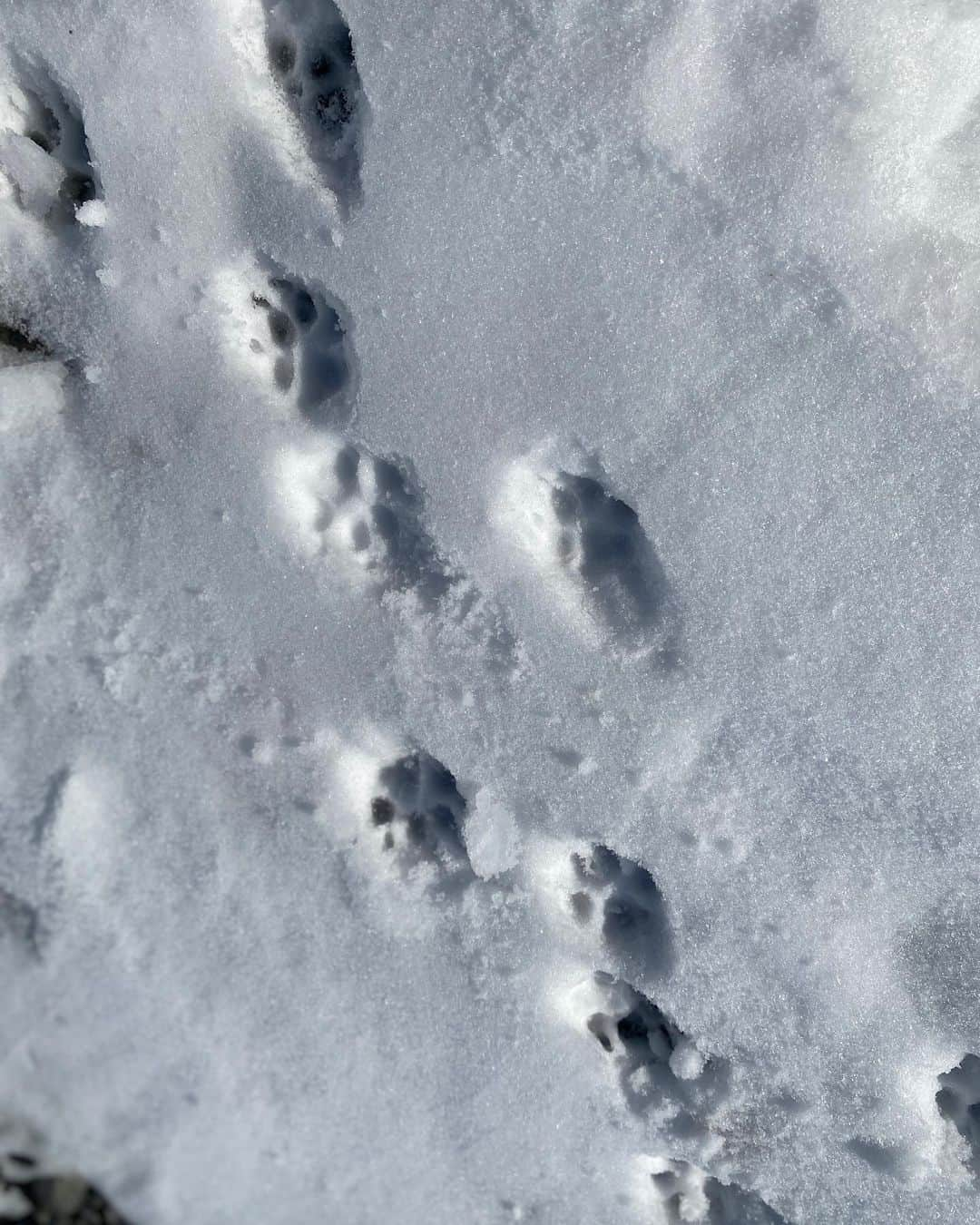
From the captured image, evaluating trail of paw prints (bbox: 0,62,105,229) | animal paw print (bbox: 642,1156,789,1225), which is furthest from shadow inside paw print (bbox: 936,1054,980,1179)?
trail of paw prints (bbox: 0,62,105,229)

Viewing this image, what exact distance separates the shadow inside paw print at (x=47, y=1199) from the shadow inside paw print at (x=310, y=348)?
998mm

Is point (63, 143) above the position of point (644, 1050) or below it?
above

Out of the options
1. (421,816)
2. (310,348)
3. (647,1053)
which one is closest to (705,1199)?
(647,1053)

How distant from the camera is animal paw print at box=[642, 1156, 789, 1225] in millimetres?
→ 1185

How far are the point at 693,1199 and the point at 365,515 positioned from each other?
0.94 meters

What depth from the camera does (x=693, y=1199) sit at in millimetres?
1196

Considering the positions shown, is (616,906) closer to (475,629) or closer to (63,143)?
(475,629)

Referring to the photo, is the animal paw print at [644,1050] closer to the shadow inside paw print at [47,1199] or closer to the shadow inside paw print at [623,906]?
the shadow inside paw print at [623,906]

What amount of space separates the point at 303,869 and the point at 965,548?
85 cm

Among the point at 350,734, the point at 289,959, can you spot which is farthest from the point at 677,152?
the point at 289,959

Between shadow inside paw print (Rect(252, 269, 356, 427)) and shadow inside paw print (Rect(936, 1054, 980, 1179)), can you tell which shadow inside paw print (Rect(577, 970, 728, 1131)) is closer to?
shadow inside paw print (Rect(936, 1054, 980, 1179))

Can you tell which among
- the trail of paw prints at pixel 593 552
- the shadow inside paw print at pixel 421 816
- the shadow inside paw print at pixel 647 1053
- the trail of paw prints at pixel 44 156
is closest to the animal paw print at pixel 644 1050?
the shadow inside paw print at pixel 647 1053

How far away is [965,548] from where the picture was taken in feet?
3.47

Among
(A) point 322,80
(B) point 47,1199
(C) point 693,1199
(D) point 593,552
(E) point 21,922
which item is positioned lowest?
(B) point 47,1199
